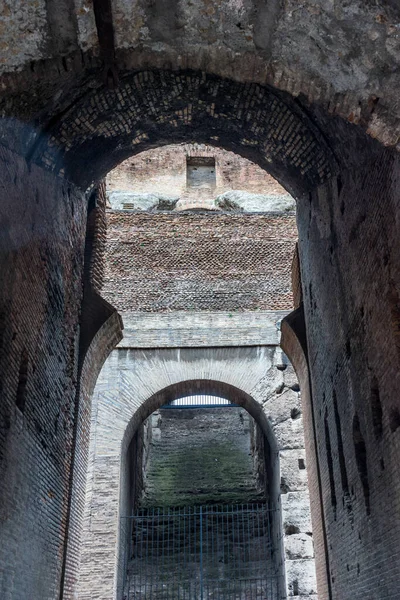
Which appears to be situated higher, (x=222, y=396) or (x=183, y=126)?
(x=183, y=126)

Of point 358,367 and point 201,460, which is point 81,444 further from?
point 201,460

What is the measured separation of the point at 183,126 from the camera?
23.9ft

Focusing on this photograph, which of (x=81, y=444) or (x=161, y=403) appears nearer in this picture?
(x=81, y=444)

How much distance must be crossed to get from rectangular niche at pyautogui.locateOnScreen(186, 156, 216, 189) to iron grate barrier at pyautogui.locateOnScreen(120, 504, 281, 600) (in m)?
13.8

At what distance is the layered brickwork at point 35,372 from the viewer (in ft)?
17.4

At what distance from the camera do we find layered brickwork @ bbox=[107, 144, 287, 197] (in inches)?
947

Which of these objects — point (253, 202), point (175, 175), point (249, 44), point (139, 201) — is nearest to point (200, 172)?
point (175, 175)

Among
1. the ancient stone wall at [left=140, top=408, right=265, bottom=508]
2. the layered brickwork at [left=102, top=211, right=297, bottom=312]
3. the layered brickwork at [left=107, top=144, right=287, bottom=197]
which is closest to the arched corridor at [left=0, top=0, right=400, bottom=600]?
the layered brickwork at [left=102, top=211, right=297, bottom=312]

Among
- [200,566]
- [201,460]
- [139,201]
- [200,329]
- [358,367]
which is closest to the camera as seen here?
[358,367]

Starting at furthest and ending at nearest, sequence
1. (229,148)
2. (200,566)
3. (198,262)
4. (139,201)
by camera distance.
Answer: (139,201)
(198,262)
(200,566)
(229,148)

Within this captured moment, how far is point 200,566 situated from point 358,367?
8.33 m

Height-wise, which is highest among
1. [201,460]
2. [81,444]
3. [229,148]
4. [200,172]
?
[200,172]

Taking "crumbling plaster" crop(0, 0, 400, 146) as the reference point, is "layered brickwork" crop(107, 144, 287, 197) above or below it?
above

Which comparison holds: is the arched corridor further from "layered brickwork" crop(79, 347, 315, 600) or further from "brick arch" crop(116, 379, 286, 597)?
"brick arch" crop(116, 379, 286, 597)
